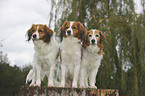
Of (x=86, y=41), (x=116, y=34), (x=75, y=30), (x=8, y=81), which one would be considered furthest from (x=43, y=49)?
(x=8, y=81)

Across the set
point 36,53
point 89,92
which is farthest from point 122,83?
point 36,53

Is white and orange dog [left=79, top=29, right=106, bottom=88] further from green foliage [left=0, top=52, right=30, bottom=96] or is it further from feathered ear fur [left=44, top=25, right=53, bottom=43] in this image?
green foliage [left=0, top=52, right=30, bottom=96]

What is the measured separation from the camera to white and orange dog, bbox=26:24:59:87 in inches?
118

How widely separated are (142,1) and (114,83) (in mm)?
2843

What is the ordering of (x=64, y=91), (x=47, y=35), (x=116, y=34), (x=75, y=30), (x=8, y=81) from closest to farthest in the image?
(x=64, y=91), (x=75, y=30), (x=47, y=35), (x=116, y=34), (x=8, y=81)

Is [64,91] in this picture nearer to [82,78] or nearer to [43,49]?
[82,78]

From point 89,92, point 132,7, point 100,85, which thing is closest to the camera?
point 89,92

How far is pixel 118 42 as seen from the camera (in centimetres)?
534

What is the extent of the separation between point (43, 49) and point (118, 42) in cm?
293

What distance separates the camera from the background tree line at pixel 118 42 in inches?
197

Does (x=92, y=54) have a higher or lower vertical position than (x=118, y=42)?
lower

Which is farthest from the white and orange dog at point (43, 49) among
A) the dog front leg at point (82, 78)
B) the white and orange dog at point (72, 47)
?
the dog front leg at point (82, 78)

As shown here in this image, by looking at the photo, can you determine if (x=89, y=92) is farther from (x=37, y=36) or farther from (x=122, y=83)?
(x=122, y=83)

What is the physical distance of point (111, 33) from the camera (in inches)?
207
